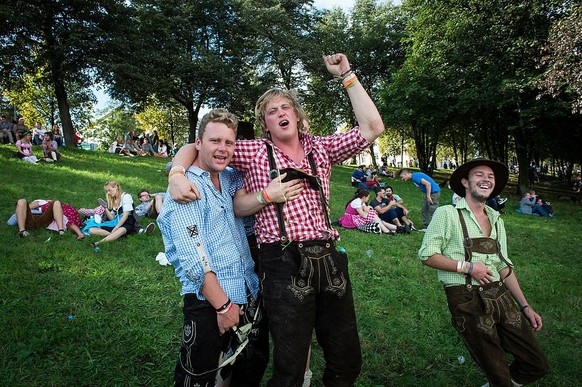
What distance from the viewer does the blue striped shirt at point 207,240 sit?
7.41ft

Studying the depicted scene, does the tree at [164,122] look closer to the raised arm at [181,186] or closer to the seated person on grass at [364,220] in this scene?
the seated person on grass at [364,220]

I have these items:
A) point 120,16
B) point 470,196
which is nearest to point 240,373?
point 470,196

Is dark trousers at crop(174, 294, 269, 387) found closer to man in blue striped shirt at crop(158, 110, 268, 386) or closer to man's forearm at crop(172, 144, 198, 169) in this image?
man in blue striped shirt at crop(158, 110, 268, 386)

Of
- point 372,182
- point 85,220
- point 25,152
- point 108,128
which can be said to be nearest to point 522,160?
point 372,182

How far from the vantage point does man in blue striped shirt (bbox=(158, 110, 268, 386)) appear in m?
2.27

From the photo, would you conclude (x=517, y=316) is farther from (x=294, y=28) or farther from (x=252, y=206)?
(x=294, y=28)

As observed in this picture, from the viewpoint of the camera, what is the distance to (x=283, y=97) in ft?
8.72

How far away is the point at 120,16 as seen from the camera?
20.5 m

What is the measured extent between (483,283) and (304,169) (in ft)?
5.55

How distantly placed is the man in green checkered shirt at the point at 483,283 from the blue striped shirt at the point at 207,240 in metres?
1.57

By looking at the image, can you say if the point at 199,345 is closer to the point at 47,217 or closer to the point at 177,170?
the point at 177,170

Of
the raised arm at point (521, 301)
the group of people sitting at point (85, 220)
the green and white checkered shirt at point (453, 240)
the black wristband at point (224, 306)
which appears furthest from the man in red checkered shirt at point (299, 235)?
the group of people sitting at point (85, 220)

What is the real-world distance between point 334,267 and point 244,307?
0.70 meters

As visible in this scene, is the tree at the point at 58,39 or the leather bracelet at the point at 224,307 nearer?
the leather bracelet at the point at 224,307
